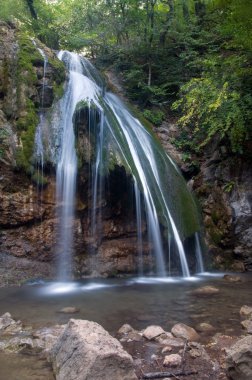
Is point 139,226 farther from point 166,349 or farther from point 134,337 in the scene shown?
point 166,349

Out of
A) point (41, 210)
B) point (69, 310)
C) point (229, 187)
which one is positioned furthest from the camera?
point (229, 187)

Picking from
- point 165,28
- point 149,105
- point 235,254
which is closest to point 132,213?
point 235,254

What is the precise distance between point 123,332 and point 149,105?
1001cm

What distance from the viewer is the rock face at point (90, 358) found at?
2.91 metres

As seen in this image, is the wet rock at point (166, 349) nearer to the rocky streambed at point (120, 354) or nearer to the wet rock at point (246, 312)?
the rocky streambed at point (120, 354)

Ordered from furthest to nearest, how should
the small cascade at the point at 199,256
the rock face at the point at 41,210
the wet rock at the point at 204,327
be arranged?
the small cascade at the point at 199,256 → the rock face at the point at 41,210 → the wet rock at the point at 204,327

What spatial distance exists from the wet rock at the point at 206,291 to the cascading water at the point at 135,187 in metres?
1.63

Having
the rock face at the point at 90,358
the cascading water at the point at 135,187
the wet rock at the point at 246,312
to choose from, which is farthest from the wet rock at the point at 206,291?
the rock face at the point at 90,358

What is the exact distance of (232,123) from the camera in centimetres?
998

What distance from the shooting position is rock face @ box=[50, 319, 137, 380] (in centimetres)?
291

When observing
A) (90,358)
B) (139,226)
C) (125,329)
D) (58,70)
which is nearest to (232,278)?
(139,226)

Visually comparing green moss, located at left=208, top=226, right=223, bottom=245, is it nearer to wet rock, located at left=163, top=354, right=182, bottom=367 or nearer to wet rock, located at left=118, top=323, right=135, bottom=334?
wet rock, located at left=118, top=323, right=135, bottom=334

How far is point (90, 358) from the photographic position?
295 centimetres

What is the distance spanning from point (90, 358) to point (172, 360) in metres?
0.96
